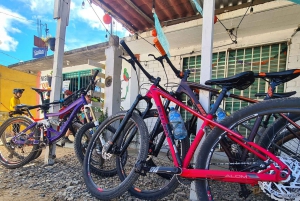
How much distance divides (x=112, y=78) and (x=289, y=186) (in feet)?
10.0

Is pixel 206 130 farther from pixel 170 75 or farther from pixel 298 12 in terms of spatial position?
pixel 170 75

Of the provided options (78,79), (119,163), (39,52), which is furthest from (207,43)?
(39,52)

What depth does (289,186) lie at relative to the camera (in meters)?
1.08

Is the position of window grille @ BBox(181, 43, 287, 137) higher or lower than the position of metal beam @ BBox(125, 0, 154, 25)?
lower

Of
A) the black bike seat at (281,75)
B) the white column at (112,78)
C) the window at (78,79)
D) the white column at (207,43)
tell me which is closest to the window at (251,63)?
the white column at (112,78)

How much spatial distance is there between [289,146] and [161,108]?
1.18 metres

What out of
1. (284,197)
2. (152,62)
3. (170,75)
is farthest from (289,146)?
(152,62)

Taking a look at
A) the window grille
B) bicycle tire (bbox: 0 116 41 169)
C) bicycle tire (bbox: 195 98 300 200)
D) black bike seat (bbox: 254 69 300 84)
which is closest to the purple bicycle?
bicycle tire (bbox: 0 116 41 169)

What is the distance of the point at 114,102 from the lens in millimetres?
3527

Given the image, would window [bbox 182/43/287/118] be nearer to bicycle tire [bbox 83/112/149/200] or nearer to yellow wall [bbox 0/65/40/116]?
bicycle tire [bbox 83/112/149/200]

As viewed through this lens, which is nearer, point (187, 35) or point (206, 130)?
point (206, 130)

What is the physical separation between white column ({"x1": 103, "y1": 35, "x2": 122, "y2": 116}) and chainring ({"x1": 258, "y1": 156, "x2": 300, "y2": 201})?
9.23 feet

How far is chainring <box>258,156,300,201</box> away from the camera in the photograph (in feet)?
3.53

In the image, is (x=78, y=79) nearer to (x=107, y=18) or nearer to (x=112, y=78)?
(x=112, y=78)
